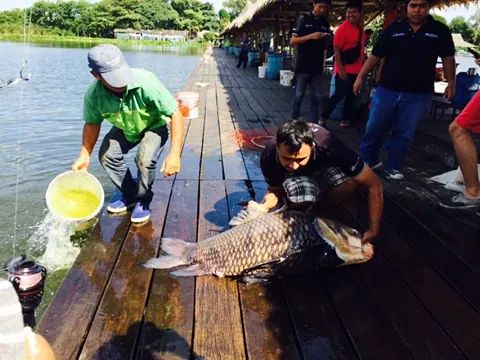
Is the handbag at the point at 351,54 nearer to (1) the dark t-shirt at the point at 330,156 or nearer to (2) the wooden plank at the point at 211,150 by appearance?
(2) the wooden plank at the point at 211,150

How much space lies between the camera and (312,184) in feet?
9.15

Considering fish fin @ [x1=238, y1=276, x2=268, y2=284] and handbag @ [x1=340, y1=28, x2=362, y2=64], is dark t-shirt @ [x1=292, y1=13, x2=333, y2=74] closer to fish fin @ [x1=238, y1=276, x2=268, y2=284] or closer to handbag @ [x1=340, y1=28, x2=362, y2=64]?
handbag @ [x1=340, y1=28, x2=362, y2=64]

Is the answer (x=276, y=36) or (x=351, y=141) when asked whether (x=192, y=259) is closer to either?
(x=351, y=141)

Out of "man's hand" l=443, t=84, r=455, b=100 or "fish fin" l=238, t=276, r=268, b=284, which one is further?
"man's hand" l=443, t=84, r=455, b=100

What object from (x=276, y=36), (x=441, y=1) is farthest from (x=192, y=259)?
(x=276, y=36)

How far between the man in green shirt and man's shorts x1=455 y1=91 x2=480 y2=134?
2.22 m

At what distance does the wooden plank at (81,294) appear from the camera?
2.04m

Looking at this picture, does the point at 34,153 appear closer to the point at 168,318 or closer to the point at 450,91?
the point at 168,318

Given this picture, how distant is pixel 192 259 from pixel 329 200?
1.06 m

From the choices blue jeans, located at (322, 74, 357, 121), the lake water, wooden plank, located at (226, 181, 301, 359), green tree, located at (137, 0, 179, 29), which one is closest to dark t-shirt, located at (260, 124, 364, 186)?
wooden plank, located at (226, 181, 301, 359)

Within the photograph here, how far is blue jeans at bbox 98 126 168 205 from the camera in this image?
3182 mm

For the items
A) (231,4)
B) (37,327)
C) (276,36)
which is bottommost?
(37,327)

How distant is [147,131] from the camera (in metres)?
3.24

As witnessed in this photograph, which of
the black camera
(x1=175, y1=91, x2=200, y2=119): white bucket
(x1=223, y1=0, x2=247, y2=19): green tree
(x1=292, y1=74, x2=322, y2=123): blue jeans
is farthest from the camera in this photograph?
(x1=223, y1=0, x2=247, y2=19): green tree
